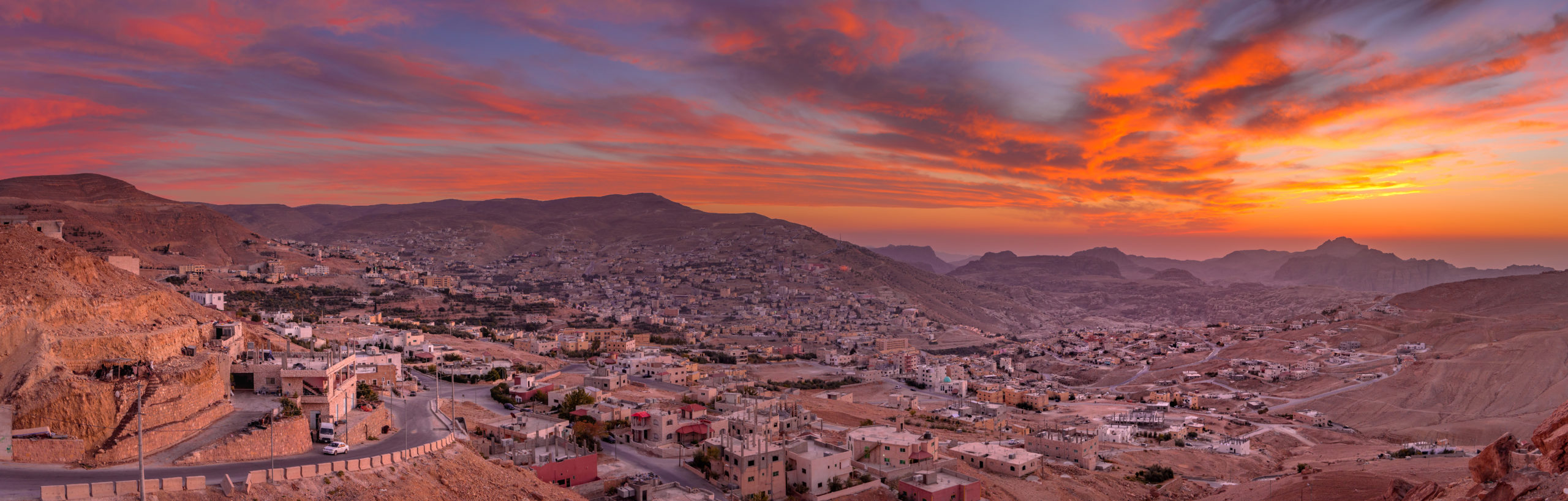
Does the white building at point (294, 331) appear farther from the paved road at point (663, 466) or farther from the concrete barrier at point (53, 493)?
the concrete barrier at point (53, 493)

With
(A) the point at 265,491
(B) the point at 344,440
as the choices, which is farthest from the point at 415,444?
(A) the point at 265,491

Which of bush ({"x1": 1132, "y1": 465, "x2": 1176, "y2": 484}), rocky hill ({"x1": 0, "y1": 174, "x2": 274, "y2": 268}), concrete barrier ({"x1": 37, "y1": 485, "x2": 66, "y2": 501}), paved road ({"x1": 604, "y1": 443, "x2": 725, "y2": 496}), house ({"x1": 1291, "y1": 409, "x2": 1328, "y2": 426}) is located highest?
rocky hill ({"x1": 0, "y1": 174, "x2": 274, "y2": 268})

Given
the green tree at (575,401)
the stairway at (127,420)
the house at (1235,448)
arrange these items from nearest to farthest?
the stairway at (127,420), the green tree at (575,401), the house at (1235,448)

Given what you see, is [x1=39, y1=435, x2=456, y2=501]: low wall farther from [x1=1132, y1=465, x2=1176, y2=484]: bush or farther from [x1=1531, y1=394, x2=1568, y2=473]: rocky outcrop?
[x1=1132, y1=465, x2=1176, y2=484]: bush

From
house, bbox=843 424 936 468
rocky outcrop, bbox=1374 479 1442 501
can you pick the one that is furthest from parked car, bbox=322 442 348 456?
rocky outcrop, bbox=1374 479 1442 501

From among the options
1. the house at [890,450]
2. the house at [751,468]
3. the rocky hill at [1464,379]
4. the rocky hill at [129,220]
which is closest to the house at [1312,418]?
the rocky hill at [1464,379]

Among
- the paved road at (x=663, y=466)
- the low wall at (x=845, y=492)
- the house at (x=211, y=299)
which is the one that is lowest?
the low wall at (x=845, y=492)
